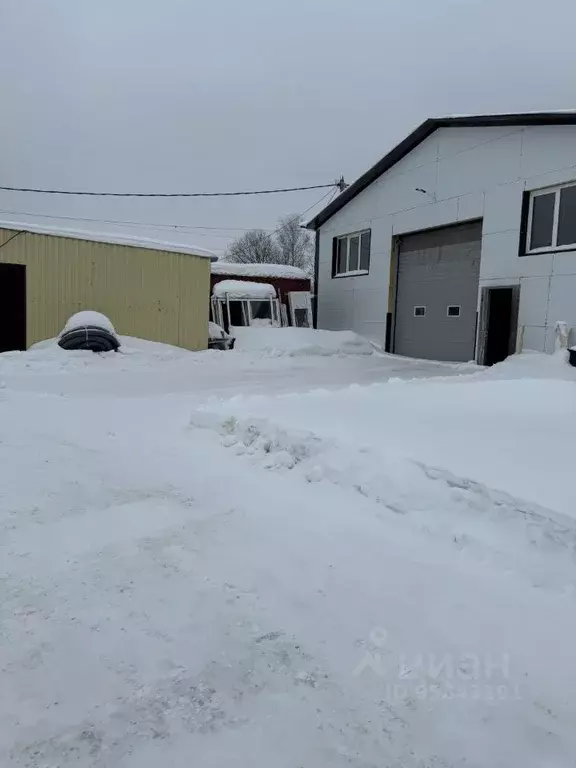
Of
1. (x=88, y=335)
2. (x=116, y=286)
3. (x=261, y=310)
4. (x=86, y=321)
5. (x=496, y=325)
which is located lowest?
(x=88, y=335)

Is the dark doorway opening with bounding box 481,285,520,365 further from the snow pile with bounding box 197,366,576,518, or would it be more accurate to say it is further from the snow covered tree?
the snow covered tree

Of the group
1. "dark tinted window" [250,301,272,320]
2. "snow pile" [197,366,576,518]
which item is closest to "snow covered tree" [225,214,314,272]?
"dark tinted window" [250,301,272,320]

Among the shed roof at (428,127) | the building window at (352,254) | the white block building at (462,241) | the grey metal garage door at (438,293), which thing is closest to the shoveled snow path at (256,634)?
the white block building at (462,241)

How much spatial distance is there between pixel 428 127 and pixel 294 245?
4802 cm

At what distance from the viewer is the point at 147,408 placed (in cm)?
678

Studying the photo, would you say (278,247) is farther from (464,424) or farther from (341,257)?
(464,424)

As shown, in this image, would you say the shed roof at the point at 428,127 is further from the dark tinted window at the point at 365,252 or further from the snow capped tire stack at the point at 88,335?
the snow capped tire stack at the point at 88,335

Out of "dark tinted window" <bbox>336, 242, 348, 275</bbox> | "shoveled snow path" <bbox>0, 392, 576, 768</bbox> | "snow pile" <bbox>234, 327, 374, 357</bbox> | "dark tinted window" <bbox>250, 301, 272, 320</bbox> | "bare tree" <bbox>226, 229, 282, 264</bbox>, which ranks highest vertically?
"bare tree" <bbox>226, 229, 282, 264</bbox>

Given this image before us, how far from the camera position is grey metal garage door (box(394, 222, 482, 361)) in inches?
520

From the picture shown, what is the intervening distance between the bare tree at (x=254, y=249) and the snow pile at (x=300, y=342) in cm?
4423

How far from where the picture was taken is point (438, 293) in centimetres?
1412

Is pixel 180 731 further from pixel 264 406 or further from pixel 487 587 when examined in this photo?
pixel 264 406

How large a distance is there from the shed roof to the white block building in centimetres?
4

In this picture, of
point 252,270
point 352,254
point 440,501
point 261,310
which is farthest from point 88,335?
point 252,270
